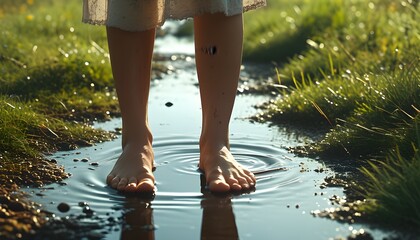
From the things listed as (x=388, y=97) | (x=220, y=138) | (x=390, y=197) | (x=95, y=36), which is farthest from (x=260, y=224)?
(x=95, y=36)

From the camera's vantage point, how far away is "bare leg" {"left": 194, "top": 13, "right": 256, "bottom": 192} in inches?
141

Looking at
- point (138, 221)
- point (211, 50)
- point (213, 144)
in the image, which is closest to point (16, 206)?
point (138, 221)

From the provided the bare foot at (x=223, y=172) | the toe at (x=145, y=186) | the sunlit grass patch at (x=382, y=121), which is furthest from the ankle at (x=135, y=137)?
the sunlit grass patch at (x=382, y=121)

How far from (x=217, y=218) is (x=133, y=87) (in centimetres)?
80

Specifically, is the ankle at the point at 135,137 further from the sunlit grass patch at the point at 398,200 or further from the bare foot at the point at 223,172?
the sunlit grass patch at the point at 398,200

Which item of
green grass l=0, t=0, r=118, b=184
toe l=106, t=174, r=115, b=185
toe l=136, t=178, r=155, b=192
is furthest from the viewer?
green grass l=0, t=0, r=118, b=184

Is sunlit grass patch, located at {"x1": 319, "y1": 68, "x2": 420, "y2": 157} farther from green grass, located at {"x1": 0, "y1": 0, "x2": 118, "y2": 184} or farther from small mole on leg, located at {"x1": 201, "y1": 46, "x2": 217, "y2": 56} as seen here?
green grass, located at {"x1": 0, "y1": 0, "x2": 118, "y2": 184}

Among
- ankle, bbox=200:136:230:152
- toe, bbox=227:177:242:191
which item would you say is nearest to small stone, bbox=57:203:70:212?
toe, bbox=227:177:242:191

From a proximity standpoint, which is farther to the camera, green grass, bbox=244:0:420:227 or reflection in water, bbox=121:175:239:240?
green grass, bbox=244:0:420:227

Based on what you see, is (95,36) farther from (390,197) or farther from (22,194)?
(390,197)

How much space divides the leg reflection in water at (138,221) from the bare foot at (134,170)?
89 millimetres

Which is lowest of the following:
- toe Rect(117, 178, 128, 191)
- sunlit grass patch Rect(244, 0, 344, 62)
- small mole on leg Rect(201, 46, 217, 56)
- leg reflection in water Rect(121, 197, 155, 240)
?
leg reflection in water Rect(121, 197, 155, 240)

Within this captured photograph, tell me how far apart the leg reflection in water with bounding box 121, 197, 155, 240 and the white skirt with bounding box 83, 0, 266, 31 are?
2.21 feet

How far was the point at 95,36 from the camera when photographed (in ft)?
23.5
